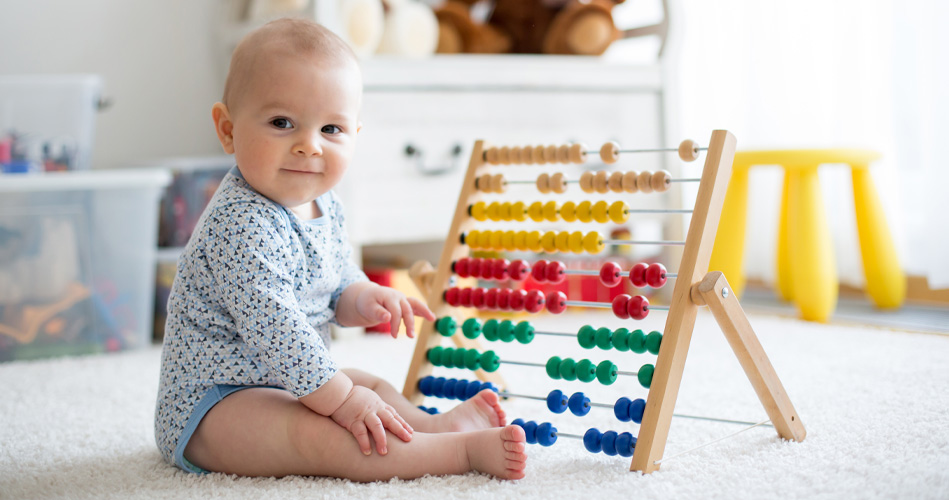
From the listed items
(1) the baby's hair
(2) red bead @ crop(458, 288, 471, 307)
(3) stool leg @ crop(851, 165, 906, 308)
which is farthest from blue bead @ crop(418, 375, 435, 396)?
(3) stool leg @ crop(851, 165, 906, 308)

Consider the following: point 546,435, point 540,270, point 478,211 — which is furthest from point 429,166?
point 546,435

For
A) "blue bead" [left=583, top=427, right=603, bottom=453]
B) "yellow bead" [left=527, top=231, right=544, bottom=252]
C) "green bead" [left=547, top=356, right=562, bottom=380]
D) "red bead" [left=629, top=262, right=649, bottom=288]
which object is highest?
"yellow bead" [left=527, top=231, right=544, bottom=252]

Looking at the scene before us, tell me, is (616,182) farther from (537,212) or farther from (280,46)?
(280,46)

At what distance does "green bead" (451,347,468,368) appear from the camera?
107 centimetres

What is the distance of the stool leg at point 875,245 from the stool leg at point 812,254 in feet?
0.43

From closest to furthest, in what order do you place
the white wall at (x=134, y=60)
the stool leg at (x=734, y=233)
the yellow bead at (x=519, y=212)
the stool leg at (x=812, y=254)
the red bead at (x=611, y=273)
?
1. the red bead at (x=611, y=273)
2. the yellow bead at (x=519, y=212)
3. the stool leg at (x=812, y=254)
4. the stool leg at (x=734, y=233)
5. the white wall at (x=134, y=60)

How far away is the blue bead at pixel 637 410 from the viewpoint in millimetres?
882

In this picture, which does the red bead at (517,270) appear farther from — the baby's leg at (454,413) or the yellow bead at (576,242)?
the baby's leg at (454,413)

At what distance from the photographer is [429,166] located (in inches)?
70.8

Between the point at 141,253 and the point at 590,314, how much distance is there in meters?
0.99

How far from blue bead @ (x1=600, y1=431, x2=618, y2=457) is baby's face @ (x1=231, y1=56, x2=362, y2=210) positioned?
402 millimetres

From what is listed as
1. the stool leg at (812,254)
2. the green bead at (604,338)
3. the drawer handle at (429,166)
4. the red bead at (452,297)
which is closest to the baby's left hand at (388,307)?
the red bead at (452,297)

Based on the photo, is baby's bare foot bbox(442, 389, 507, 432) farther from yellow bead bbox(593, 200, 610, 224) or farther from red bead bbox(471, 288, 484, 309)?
yellow bead bbox(593, 200, 610, 224)

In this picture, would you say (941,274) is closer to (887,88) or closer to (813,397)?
(887,88)
